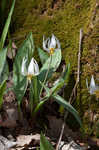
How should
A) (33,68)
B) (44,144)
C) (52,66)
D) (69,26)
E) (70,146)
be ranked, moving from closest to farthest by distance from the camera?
(44,144) → (33,68) → (70,146) → (52,66) → (69,26)

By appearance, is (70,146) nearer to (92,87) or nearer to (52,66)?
(92,87)

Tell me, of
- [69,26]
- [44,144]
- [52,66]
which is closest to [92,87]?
[52,66]

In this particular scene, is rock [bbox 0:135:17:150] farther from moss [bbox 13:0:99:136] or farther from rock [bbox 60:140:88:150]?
moss [bbox 13:0:99:136]

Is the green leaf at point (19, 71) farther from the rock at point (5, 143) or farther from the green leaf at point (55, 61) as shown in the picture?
the rock at point (5, 143)

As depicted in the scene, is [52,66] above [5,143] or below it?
above

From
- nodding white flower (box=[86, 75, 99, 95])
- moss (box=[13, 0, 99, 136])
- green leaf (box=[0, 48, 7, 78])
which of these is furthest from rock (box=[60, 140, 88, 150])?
green leaf (box=[0, 48, 7, 78])

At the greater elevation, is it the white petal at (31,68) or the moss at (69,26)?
the moss at (69,26)

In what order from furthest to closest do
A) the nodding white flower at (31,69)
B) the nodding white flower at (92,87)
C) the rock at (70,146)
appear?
the nodding white flower at (92,87) → the rock at (70,146) → the nodding white flower at (31,69)

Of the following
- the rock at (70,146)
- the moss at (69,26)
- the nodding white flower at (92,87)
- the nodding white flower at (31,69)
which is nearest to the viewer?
the nodding white flower at (31,69)

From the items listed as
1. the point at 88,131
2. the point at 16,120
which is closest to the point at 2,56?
the point at 16,120

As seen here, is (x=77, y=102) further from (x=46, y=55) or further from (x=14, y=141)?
(x=14, y=141)

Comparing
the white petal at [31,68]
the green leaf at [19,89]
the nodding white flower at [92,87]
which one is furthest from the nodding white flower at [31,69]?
the nodding white flower at [92,87]

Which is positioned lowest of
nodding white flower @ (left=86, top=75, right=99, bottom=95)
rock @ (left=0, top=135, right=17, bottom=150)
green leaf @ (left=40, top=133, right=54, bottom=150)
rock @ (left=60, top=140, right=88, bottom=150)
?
rock @ (left=60, top=140, right=88, bottom=150)
